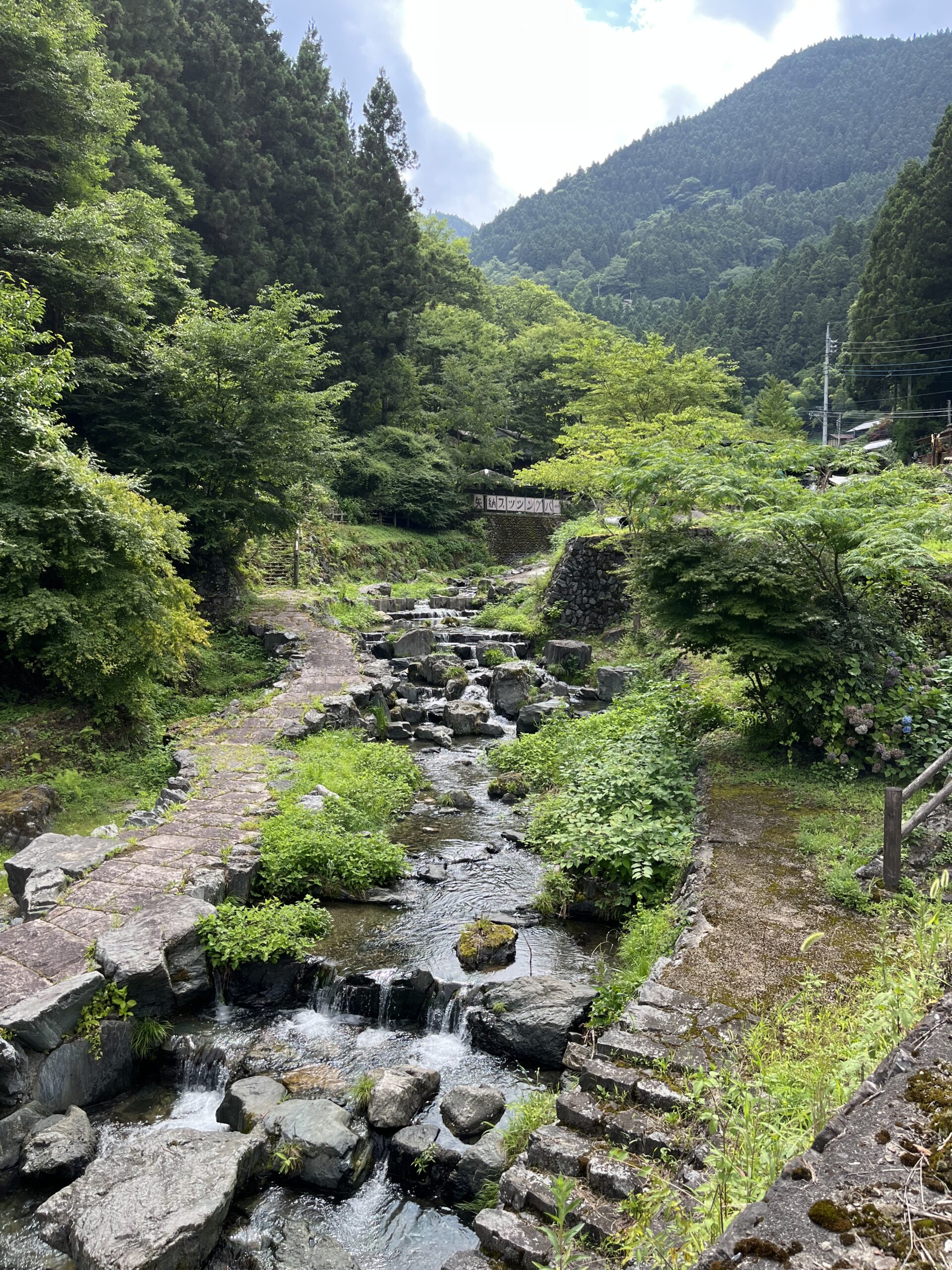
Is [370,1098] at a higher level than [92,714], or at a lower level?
lower

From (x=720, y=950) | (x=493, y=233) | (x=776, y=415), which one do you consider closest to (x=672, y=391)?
(x=776, y=415)

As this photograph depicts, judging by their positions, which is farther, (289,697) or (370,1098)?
(289,697)

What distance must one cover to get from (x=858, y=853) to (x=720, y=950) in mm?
1839

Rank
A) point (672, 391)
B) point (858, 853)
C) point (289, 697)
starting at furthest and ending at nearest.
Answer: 1. point (672, 391)
2. point (289, 697)
3. point (858, 853)

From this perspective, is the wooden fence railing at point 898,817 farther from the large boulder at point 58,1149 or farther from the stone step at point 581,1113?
the large boulder at point 58,1149

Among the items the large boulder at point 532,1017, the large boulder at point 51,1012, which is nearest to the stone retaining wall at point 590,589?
the large boulder at point 532,1017

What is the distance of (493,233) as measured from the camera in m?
139

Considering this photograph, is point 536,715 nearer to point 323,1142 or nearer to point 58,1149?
point 323,1142

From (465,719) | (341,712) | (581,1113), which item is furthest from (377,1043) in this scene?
(465,719)

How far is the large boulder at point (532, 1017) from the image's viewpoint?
536 cm

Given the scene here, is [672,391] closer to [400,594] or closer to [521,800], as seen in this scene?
[400,594]

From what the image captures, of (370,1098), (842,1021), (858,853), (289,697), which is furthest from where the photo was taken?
(289,697)

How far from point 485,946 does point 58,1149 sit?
132 inches

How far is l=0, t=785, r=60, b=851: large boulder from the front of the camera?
311 inches
